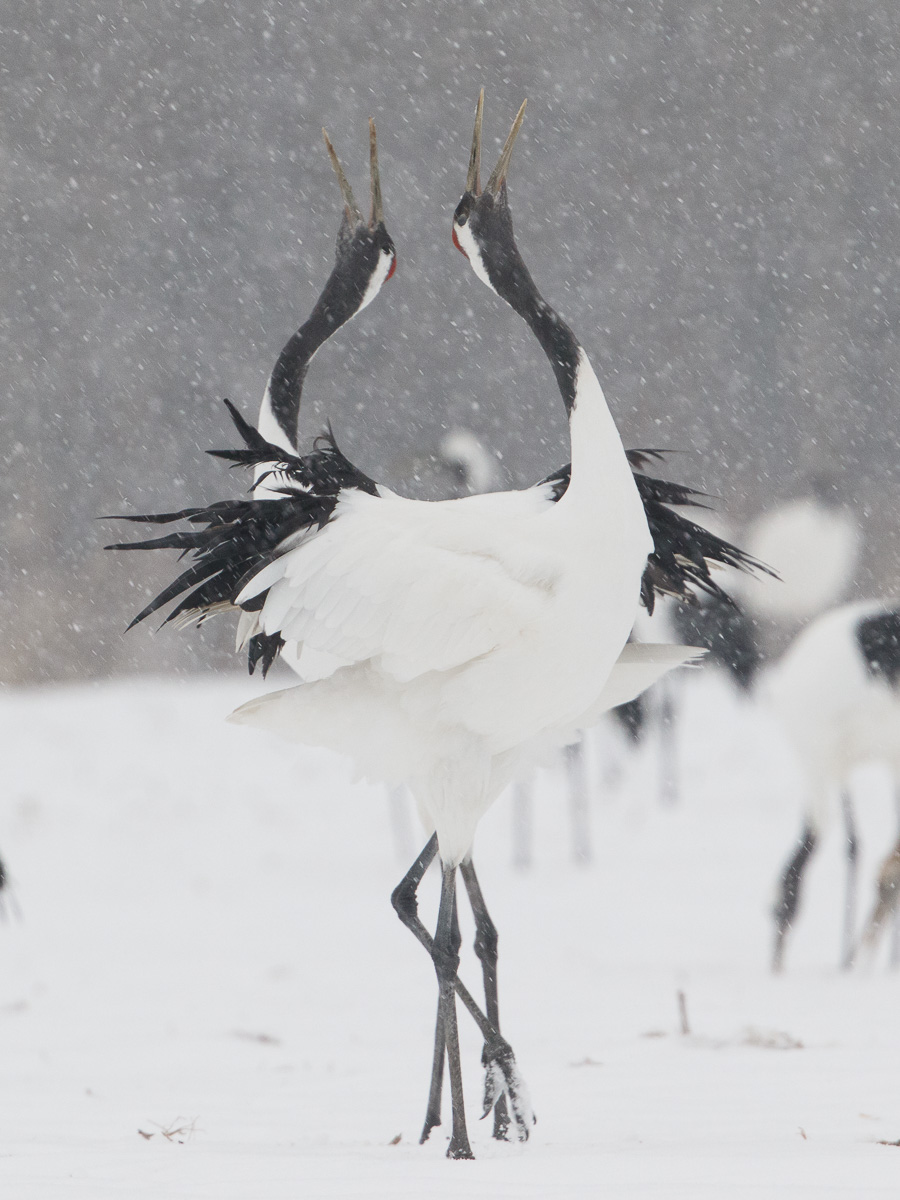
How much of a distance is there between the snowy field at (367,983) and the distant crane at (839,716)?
396mm

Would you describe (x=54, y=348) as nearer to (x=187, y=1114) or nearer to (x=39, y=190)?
(x=39, y=190)

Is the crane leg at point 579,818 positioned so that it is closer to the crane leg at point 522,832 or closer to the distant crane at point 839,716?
the crane leg at point 522,832

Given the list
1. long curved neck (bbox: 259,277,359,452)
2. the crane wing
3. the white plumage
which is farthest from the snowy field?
long curved neck (bbox: 259,277,359,452)

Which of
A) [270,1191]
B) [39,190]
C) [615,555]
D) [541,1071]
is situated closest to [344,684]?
[615,555]

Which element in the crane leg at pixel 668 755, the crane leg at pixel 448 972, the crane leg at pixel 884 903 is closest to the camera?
the crane leg at pixel 448 972

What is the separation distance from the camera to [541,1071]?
3.78 m

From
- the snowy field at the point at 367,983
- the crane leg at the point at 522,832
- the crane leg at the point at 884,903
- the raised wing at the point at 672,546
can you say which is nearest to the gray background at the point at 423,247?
the snowy field at the point at 367,983

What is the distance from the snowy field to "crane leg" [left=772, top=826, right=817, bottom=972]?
0.12 m

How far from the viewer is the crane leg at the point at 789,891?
577 centimetres

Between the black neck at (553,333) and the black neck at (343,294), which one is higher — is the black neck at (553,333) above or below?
below

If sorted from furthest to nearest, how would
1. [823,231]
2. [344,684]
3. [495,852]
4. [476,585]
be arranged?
[823,231], [495,852], [344,684], [476,585]

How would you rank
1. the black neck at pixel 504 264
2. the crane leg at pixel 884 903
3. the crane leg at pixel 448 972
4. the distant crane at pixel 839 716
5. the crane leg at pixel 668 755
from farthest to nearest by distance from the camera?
the crane leg at pixel 668 755, the distant crane at pixel 839 716, the crane leg at pixel 884 903, the black neck at pixel 504 264, the crane leg at pixel 448 972

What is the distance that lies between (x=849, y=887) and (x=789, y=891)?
25 cm

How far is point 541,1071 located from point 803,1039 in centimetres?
102
